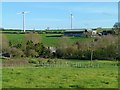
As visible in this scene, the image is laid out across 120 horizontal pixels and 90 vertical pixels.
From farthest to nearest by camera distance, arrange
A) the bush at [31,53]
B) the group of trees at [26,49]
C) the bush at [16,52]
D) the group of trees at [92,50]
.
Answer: the group of trees at [92,50] → the bush at [31,53] → the group of trees at [26,49] → the bush at [16,52]

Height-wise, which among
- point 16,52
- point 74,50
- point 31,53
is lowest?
point 31,53

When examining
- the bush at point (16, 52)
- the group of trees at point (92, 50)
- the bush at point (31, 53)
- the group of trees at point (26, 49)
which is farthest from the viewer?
the group of trees at point (92, 50)

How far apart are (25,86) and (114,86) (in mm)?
3732

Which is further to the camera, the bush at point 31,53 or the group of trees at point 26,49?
the bush at point 31,53

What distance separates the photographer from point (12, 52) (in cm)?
5719

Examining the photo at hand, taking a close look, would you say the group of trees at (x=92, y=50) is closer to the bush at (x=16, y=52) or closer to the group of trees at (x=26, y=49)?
the group of trees at (x=26, y=49)

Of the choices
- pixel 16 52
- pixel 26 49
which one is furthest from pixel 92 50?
pixel 16 52

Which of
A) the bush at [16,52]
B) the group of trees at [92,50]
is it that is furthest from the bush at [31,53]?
the group of trees at [92,50]

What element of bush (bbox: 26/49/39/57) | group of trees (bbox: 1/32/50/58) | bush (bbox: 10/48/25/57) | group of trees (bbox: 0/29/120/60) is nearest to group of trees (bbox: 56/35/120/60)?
group of trees (bbox: 0/29/120/60)

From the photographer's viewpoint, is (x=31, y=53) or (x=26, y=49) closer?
(x=31, y=53)

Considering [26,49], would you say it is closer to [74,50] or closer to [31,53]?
[31,53]

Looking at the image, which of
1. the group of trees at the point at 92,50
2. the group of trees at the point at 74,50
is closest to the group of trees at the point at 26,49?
the group of trees at the point at 74,50

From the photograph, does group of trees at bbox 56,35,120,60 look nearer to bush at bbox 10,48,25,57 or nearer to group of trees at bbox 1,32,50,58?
group of trees at bbox 1,32,50,58

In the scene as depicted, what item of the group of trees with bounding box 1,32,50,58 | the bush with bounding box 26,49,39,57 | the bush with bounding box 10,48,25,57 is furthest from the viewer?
the bush with bounding box 26,49,39,57
